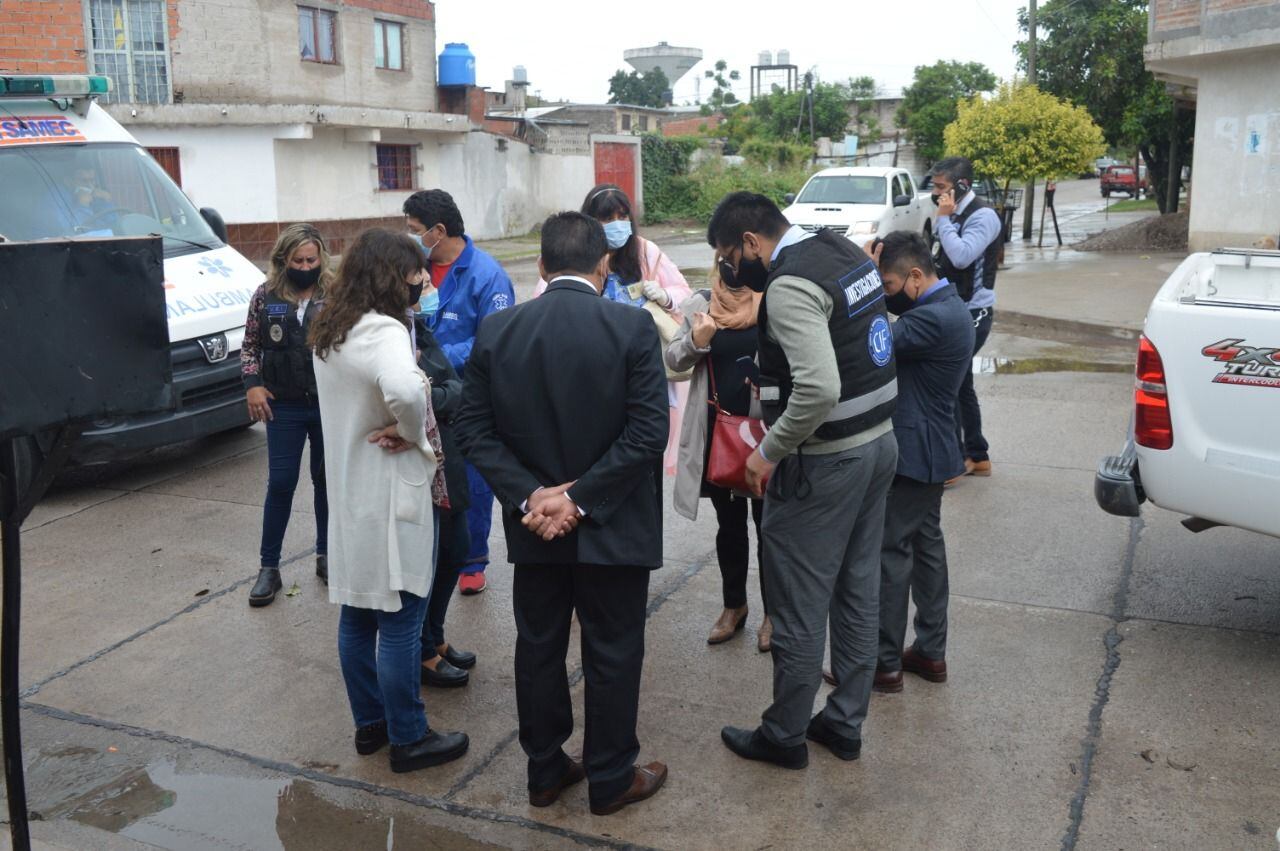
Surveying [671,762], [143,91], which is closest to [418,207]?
[671,762]

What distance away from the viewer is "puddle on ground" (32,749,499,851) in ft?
11.9

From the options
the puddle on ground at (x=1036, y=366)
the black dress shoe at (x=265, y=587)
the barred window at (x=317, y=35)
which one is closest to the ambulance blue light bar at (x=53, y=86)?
the black dress shoe at (x=265, y=587)

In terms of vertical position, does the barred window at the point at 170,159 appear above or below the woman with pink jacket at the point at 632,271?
above

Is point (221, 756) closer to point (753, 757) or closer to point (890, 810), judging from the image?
point (753, 757)

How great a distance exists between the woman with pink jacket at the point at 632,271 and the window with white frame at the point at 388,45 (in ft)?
73.4

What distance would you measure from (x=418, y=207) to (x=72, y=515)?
3504 millimetres

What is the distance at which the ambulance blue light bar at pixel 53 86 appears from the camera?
759 centimetres

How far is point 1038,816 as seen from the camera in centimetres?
360

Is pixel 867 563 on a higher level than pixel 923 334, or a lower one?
lower

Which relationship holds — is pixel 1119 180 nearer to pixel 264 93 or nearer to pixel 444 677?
pixel 264 93

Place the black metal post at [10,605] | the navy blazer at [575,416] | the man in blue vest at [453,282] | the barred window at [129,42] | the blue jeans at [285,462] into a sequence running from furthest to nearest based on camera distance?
the barred window at [129,42] → the blue jeans at [285,462] → the man in blue vest at [453,282] → the navy blazer at [575,416] → the black metal post at [10,605]

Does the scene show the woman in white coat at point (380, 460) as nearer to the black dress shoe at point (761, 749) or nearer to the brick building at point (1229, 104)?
the black dress shoe at point (761, 749)

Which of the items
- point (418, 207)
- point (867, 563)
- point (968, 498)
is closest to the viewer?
point (867, 563)

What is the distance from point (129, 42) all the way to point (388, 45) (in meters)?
6.26
